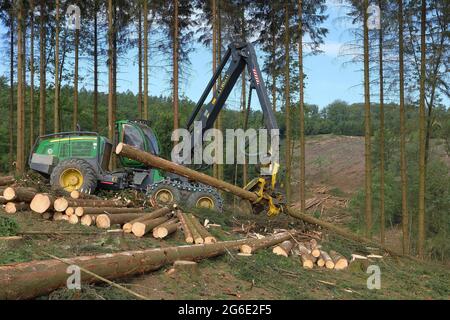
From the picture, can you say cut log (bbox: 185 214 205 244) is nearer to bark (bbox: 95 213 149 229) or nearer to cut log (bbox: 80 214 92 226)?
bark (bbox: 95 213 149 229)

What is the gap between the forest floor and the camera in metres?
5.75

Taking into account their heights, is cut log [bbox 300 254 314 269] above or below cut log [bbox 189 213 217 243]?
below

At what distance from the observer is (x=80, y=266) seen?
5008 millimetres

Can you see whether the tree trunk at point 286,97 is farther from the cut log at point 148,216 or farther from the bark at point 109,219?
the bark at point 109,219

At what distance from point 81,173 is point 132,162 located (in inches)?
68.3

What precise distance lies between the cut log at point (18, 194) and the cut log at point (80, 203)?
0.72 meters

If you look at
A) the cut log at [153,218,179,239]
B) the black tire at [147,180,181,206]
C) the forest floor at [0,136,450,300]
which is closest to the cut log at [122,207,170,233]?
the forest floor at [0,136,450,300]

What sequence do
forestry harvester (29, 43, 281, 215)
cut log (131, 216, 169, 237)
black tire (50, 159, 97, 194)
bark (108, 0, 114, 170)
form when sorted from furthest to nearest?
bark (108, 0, 114, 170) < forestry harvester (29, 43, 281, 215) < black tire (50, 159, 97, 194) < cut log (131, 216, 169, 237)

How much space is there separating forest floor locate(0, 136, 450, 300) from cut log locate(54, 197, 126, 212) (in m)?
0.35

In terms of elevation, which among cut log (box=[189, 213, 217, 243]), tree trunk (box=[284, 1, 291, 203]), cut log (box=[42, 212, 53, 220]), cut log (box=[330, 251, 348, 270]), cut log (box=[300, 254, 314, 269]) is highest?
tree trunk (box=[284, 1, 291, 203])

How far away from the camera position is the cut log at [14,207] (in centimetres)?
890

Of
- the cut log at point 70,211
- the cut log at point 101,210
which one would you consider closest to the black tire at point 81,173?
the cut log at point 101,210

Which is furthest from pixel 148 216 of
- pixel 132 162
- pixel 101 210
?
pixel 132 162
